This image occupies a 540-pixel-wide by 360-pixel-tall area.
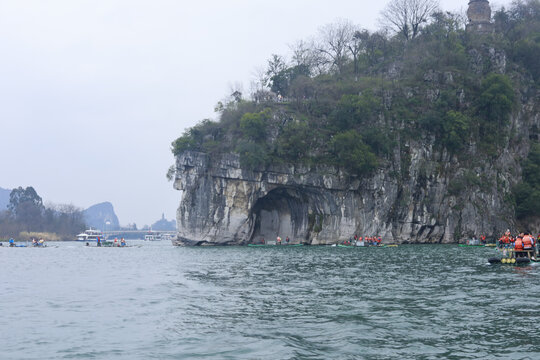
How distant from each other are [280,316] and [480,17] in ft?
272

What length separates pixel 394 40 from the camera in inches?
3447

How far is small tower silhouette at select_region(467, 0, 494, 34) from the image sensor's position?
87312 millimetres

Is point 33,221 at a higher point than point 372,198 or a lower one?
lower

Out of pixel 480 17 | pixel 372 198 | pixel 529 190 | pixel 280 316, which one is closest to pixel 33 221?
pixel 372 198

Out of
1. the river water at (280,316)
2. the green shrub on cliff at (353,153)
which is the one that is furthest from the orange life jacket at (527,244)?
the green shrub on cliff at (353,153)

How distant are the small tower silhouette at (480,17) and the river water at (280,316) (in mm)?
67869

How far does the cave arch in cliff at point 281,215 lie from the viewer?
7362 centimetres

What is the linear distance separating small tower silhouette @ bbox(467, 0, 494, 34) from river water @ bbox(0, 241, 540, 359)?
2672 inches

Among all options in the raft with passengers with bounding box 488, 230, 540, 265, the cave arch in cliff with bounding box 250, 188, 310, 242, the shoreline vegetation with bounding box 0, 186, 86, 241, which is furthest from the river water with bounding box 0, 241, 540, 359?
the shoreline vegetation with bounding box 0, 186, 86, 241

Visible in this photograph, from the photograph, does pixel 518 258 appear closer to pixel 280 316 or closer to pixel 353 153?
pixel 280 316

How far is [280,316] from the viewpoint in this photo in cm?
1688

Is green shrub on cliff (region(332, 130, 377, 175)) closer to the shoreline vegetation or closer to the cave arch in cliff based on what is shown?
the cave arch in cliff

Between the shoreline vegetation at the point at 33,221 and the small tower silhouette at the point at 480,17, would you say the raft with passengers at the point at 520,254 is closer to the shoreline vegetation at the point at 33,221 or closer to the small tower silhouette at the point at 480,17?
the small tower silhouette at the point at 480,17

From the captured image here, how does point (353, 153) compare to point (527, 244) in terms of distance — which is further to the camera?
point (353, 153)
